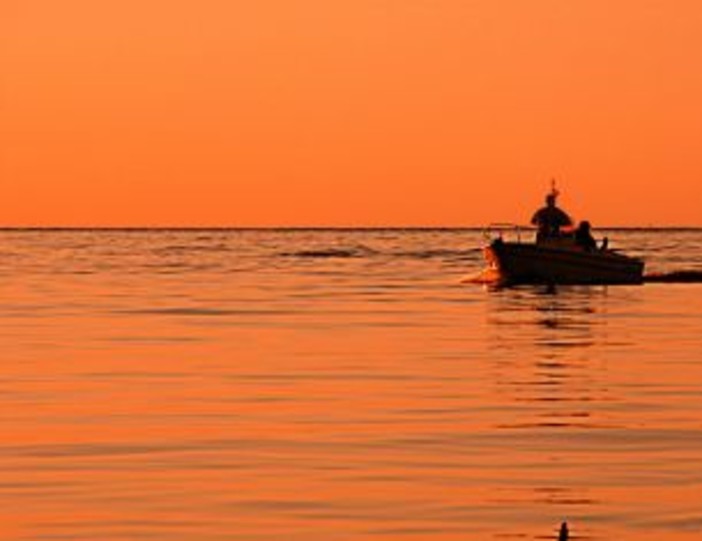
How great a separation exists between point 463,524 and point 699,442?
7052 mm

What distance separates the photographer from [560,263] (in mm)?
78375

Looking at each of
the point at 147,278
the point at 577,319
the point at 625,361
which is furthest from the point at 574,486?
the point at 147,278

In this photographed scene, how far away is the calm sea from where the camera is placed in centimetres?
2145

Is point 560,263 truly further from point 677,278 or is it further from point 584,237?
point 677,278

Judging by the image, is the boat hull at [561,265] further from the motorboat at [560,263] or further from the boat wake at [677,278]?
the boat wake at [677,278]

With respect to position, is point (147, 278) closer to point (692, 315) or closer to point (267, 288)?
point (267, 288)

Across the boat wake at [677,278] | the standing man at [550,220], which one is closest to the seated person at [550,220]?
the standing man at [550,220]

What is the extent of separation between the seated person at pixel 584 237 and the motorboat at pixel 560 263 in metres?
0.14

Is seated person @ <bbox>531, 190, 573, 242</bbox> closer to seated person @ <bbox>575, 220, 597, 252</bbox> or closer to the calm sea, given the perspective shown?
seated person @ <bbox>575, 220, 597, 252</bbox>

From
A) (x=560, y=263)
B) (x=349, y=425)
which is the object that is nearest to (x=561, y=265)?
(x=560, y=263)

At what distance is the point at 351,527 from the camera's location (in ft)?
68.4

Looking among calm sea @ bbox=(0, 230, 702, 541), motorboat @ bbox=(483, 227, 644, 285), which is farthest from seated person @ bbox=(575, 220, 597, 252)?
calm sea @ bbox=(0, 230, 702, 541)

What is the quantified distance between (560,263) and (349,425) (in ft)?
161

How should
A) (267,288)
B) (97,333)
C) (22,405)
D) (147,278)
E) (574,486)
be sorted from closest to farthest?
1. (574,486)
2. (22,405)
3. (97,333)
4. (267,288)
5. (147,278)
